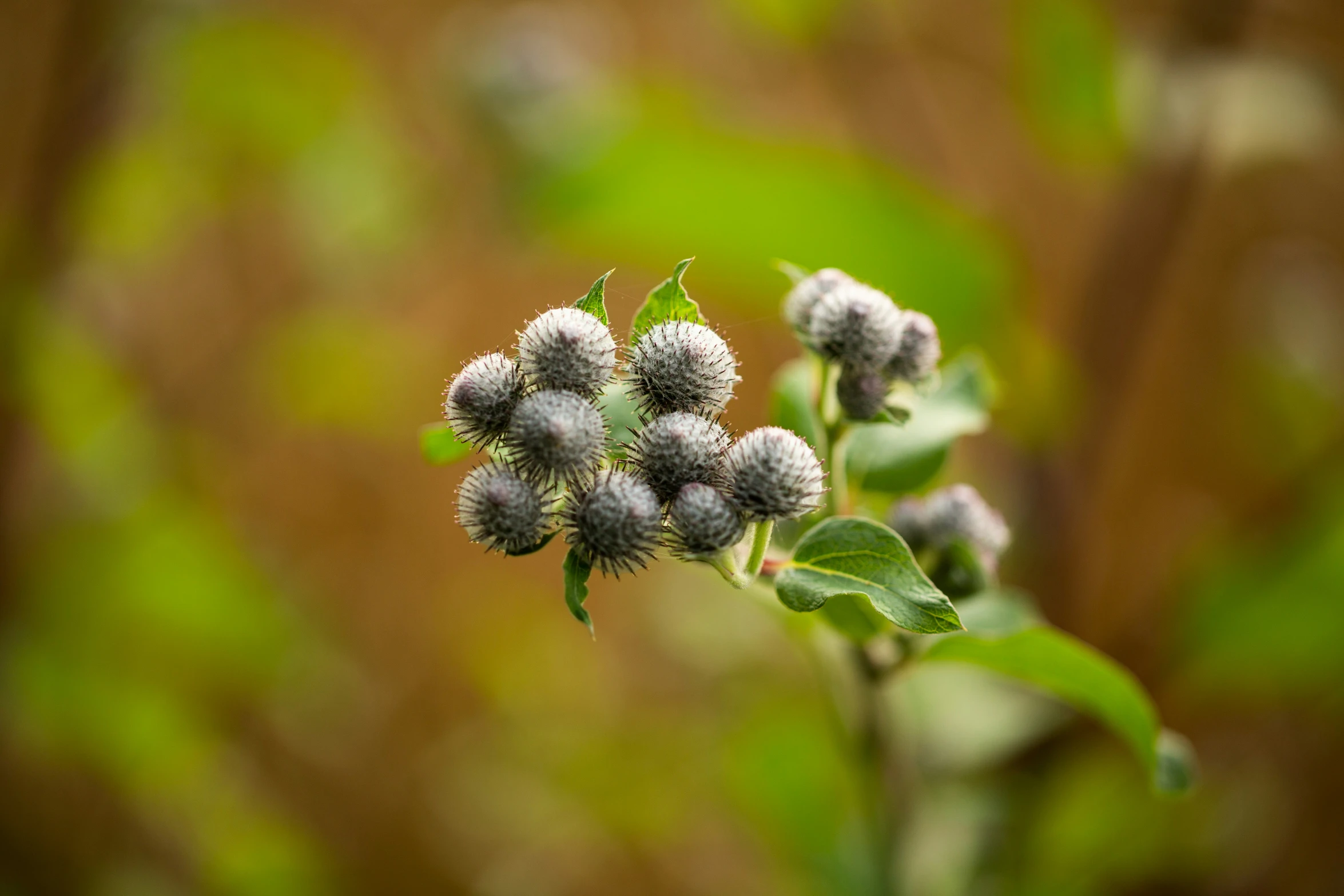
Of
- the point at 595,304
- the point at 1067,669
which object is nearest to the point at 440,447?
the point at 595,304

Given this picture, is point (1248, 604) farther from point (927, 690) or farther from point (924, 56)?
point (924, 56)

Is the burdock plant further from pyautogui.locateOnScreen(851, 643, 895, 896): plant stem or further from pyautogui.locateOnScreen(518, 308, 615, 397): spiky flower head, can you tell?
pyautogui.locateOnScreen(851, 643, 895, 896): plant stem

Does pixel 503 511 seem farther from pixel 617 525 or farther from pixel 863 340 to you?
pixel 863 340

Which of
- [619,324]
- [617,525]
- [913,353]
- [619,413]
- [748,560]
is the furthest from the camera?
[619,324]

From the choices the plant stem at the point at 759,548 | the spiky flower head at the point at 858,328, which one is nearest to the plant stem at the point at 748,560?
the plant stem at the point at 759,548

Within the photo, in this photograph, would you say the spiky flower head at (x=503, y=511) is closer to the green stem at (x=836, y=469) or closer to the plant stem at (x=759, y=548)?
the plant stem at (x=759, y=548)

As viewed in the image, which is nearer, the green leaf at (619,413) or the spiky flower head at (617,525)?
the spiky flower head at (617,525)

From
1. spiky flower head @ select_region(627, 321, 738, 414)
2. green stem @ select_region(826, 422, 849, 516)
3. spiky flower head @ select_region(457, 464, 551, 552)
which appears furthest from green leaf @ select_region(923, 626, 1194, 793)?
spiky flower head @ select_region(457, 464, 551, 552)
